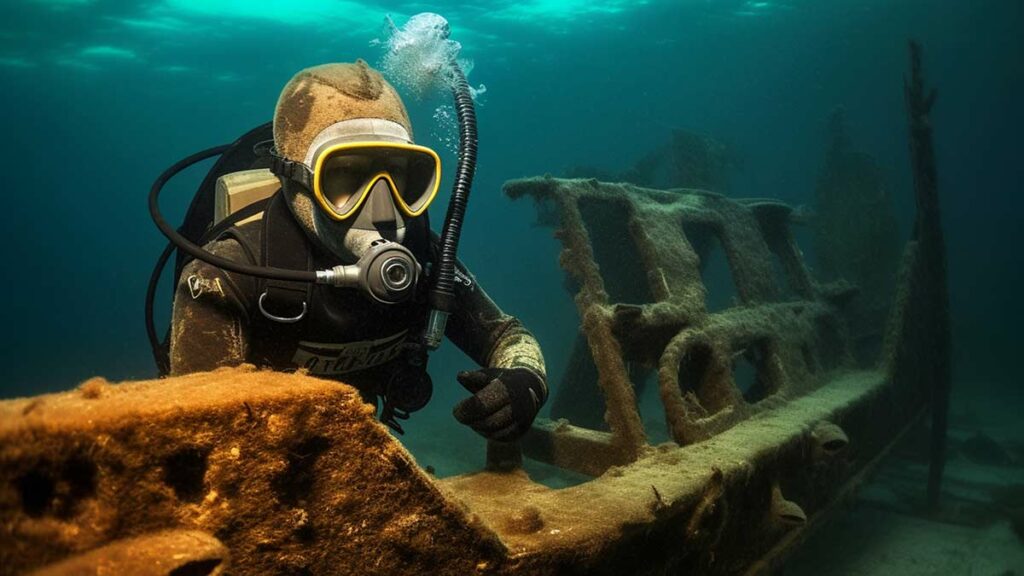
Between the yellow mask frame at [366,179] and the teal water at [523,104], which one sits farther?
the teal water at [523,104]

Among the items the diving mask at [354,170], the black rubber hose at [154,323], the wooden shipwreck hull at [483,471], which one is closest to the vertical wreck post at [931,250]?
the wooden shipwreck hull at [483,471]

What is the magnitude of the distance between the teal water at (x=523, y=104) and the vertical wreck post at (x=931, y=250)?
5782 millimetres

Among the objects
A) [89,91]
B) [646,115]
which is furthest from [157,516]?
[646,115]

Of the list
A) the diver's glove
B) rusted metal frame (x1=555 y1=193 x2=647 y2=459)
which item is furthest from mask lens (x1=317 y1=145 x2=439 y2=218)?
rusted metal frame (x1=555 y1=193 x2=647 y2=459)

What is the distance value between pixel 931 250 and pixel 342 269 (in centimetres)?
817

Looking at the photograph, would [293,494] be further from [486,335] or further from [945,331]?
[945,331]

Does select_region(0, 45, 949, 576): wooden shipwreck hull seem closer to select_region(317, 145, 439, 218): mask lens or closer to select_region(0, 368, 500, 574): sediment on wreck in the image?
select_region(0, 368, 500, 574): sediment on wreck

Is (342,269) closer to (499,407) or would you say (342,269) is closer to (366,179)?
(366,179)

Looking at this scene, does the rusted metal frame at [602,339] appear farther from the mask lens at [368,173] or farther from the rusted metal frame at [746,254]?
the rusted metal frame at [746,254]

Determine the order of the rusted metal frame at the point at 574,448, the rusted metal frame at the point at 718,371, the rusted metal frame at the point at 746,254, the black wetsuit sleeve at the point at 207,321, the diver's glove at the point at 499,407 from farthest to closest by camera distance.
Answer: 1. the rusted metal frame at the point at 746,254
2. the rusted metal frame at the point at 574,448
3. the rusted metal frame at the point at 718,371
4. the diver's glove at the point at 499,407
5. the black wetsuit sleeve at the point at 207,321

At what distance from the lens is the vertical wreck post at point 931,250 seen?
23.2 feet

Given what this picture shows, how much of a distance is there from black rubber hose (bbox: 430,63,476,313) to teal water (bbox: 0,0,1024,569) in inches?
26.1

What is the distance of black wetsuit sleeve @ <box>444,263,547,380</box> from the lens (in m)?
3.16

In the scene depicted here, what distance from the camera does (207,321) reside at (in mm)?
2211
